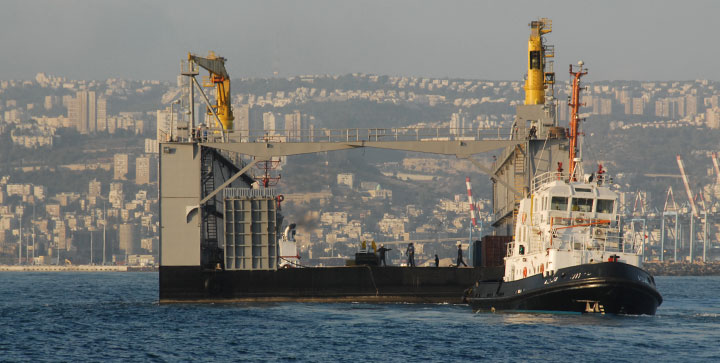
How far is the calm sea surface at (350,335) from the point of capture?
121 ft

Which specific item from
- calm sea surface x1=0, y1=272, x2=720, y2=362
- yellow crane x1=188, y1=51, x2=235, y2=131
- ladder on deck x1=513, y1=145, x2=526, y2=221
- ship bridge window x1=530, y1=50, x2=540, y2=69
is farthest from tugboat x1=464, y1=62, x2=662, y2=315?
yellow crane x1=188, y1=51, x2=235, y2=131

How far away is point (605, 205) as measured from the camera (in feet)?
158

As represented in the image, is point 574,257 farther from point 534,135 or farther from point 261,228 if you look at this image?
point 261,228

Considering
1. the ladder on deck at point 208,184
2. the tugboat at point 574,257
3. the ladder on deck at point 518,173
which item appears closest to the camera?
the tugboat at point 574,257

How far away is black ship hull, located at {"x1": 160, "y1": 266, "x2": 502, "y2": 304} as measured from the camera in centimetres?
5681

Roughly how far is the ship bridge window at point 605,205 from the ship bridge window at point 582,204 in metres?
0.40

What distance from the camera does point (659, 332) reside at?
40812mm

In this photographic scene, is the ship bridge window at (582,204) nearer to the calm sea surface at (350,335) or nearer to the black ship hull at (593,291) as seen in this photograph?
the black ship hull at (593,291)

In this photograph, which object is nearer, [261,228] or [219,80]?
[261,228]

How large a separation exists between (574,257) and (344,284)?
52.7 ft

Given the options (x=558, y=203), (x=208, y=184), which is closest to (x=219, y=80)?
(x=208, y=184)

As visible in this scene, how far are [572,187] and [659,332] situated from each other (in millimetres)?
9420

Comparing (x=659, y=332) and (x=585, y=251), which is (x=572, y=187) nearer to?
(x=585, y=251)

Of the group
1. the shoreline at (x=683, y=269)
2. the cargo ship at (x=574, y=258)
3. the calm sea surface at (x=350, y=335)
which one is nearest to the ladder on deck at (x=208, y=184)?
the calm sea surface at (x=350, y=335)
